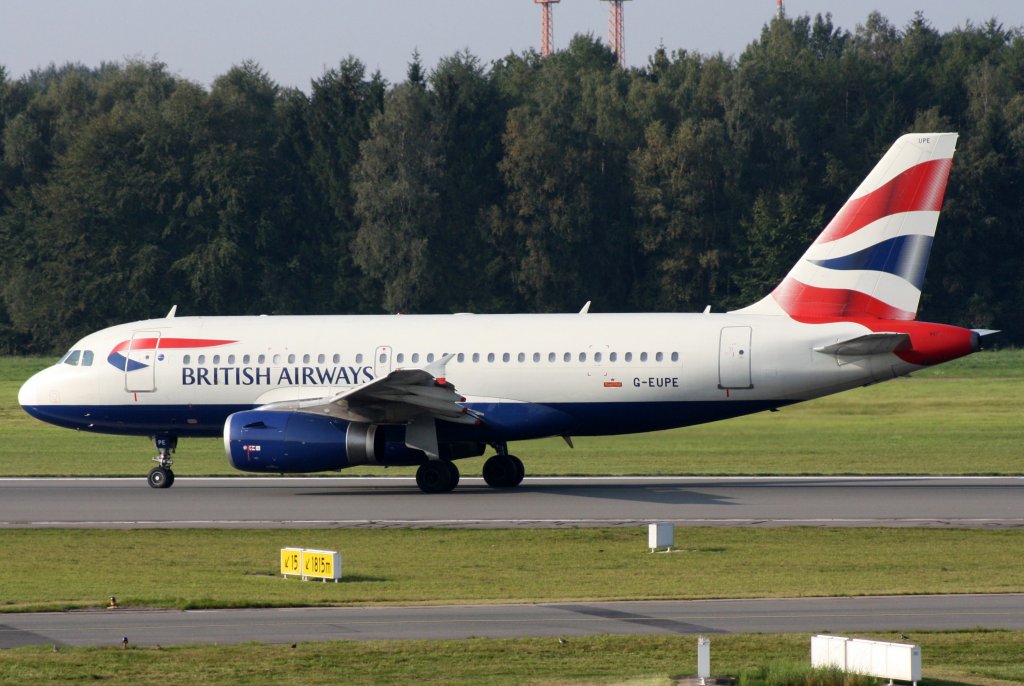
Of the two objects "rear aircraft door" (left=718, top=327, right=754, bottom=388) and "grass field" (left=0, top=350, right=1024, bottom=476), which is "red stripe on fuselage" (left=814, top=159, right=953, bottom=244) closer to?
"rear aircraft door" (left=718, top=327, right=754, bottom=388)

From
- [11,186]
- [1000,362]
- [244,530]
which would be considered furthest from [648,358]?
[11,186]

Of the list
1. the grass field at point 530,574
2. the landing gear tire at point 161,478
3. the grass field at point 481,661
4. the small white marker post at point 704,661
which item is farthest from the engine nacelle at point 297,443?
the small white marker post at point 704,661

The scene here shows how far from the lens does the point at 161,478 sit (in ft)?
108

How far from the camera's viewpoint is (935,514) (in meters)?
26.7

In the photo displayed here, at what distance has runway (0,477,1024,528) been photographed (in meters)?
26.7

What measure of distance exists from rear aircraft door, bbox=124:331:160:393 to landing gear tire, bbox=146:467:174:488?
1.90m

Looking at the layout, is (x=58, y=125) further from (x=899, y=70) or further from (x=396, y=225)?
(x=899, y=70)

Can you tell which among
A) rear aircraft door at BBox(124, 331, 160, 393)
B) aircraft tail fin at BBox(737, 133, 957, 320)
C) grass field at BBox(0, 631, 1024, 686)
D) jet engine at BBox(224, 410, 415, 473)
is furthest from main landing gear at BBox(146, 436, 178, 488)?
grass field at BBox(0, 631, 1024, 686)

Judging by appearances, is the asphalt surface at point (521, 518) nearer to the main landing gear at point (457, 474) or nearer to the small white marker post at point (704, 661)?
the main landing gear at point (457, 474)

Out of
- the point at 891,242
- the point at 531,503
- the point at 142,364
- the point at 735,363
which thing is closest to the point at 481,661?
the point at 531,503

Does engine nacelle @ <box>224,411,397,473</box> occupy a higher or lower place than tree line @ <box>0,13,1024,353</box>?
lower

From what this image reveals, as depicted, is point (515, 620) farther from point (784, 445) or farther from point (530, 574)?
point (784, 445)

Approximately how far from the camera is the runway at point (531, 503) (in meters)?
26.7

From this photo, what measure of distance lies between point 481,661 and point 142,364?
68.9 ft
